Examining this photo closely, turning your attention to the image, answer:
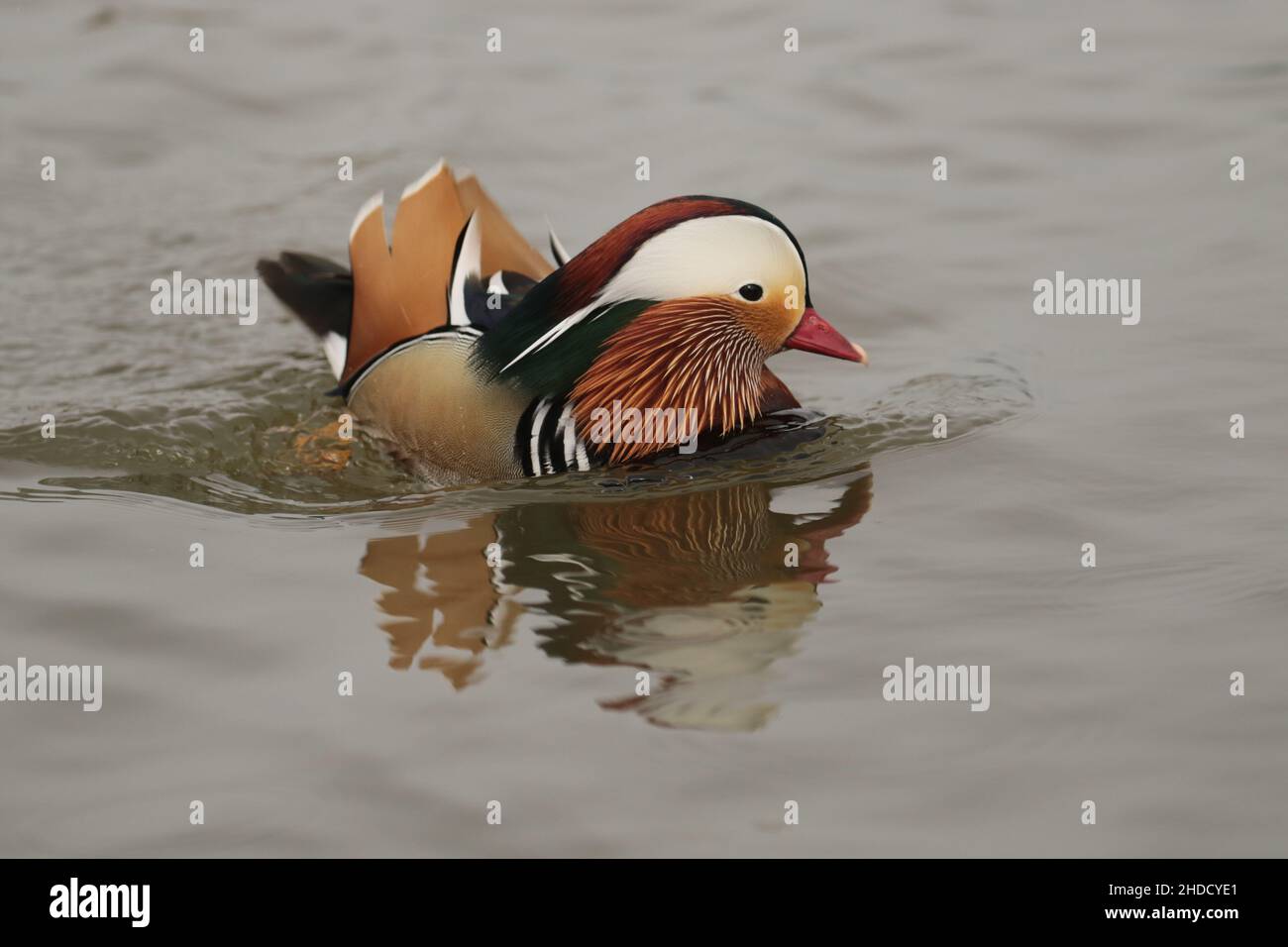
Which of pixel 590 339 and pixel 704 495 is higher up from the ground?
pixel 590 339

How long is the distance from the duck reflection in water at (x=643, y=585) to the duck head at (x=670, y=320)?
1.37 feet

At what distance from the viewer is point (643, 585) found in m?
5.71

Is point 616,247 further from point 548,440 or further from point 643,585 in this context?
point 643,585

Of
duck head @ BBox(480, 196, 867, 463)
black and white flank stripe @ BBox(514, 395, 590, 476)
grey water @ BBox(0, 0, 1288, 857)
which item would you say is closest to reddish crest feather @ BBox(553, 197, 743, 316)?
duck head @ BBox(480, 196, 867, 463)

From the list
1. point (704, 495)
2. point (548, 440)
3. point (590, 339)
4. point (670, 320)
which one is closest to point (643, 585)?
point (704, 495)

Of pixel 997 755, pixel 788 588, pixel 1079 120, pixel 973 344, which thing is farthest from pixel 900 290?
pixel 997 755

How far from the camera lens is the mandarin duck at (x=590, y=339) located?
6355 millimetres

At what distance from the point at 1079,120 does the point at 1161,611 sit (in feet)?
20.0

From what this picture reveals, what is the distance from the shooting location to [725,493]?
256 inches

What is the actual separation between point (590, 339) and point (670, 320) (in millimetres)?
319

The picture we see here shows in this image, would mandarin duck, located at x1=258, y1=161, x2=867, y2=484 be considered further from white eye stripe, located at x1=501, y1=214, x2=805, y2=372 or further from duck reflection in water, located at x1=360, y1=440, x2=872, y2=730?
duck reflection in water, located at x1=360, y1=440, x2=872, y2=730

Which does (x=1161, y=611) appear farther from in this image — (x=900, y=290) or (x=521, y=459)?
(x=900, y=290)

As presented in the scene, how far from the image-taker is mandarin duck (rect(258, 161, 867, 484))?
636cm

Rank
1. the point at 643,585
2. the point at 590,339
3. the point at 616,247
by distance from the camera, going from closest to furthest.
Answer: the point at 643,585, the point at 616,247, the point at 590,339
